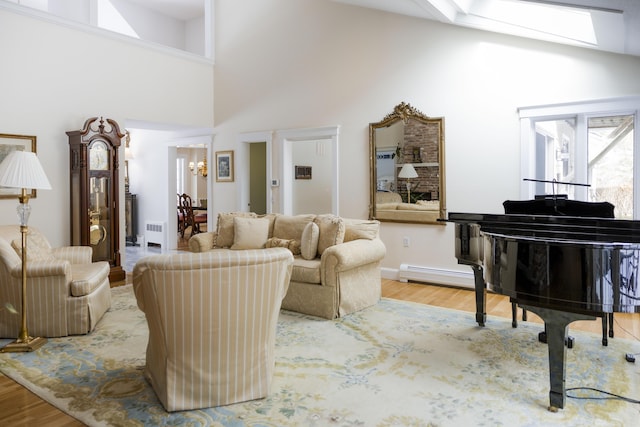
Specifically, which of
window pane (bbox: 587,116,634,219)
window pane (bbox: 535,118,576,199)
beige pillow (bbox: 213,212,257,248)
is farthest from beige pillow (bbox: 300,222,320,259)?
window pane (bbox: 587,116,634,219)

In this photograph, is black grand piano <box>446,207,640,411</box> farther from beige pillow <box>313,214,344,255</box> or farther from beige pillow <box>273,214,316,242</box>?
beige pillow <box>273,214,316,242</box>

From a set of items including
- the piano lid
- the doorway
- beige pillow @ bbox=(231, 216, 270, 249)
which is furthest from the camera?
the doorway

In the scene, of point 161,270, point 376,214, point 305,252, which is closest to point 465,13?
point 376,214

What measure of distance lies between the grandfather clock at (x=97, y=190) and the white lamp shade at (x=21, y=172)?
219 centimetres

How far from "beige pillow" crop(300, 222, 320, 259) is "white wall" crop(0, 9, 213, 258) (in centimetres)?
320

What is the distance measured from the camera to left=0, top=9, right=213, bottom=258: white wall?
16.4ft

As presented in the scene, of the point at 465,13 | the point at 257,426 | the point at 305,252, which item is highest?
the point at 465,13

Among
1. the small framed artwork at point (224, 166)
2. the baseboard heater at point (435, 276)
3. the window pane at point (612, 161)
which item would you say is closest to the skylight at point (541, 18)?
the window pane at point (612, 161)

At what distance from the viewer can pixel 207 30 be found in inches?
296

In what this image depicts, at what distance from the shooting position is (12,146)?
494cm

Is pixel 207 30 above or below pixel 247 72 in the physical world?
above

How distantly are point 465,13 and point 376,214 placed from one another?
8.67 feet

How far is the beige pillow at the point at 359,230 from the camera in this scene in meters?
4.36

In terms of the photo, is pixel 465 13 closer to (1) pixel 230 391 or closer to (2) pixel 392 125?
(2) pixel 392 125
